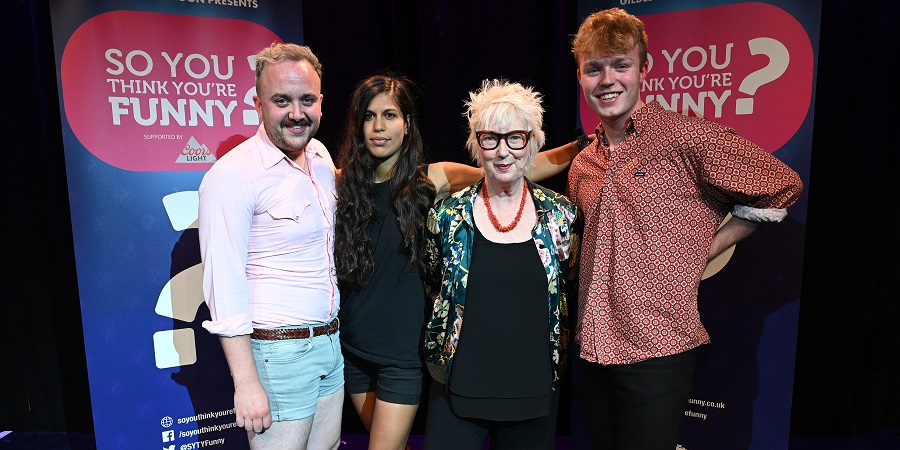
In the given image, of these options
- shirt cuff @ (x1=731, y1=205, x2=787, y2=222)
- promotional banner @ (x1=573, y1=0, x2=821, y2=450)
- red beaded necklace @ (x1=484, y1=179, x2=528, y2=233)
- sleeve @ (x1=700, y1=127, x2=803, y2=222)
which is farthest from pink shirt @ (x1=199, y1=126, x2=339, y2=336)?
promotional banner @ (x1=573, y1=0, x2=821, y2=450)

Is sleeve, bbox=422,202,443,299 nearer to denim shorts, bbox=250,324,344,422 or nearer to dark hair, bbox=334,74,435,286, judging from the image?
dark hair, bbox=334,74,435,286

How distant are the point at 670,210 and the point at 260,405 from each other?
143 cm

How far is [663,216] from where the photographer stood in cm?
190

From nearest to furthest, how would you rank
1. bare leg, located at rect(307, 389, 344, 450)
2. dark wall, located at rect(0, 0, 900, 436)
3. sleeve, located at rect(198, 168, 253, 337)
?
1. sleeve, located at rect(198, 168, 253, 337)
2. bare leg, located at rect(307, 389, 344, 450)
3. dark wall, located at rect(0, 0, 900, 436)

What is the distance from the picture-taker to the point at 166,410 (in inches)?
121

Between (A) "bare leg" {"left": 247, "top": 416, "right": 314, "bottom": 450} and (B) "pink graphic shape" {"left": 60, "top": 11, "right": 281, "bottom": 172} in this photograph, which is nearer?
(A) "bare leg" {"left": 247, "top": 416, "right": 314, "bottom": 450}

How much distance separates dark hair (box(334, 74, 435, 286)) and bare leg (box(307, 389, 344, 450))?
17.1 inches

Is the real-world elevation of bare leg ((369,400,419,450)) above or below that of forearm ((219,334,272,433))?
below

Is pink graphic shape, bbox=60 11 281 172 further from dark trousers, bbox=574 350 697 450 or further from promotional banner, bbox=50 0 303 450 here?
dark trousers, bbox=574 350 697 450

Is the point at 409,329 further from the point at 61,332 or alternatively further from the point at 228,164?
the point at 61,332

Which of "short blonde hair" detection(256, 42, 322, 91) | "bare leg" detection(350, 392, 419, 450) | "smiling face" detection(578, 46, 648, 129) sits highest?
"short blonde hair" detection(256, 42, 322, 91)

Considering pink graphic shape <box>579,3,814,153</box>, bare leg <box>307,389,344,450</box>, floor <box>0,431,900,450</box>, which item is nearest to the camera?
bare leg <box>307,389,344,450</box>

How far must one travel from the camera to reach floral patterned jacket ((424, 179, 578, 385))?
1990 mm

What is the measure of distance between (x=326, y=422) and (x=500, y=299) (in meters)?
0.81
